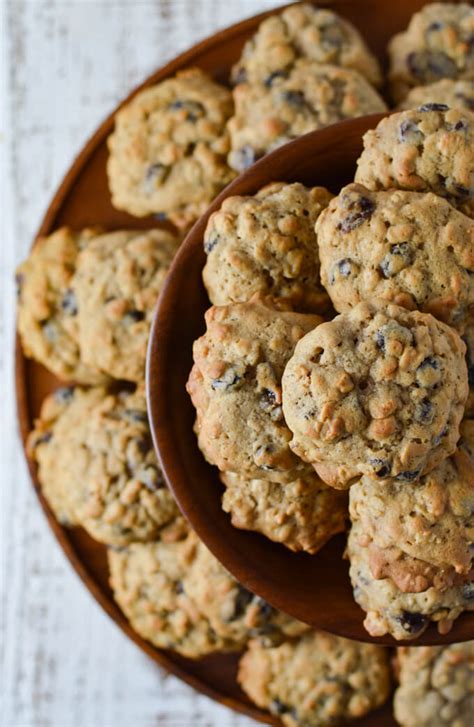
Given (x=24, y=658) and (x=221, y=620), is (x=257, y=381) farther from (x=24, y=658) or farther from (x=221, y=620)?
(x=24, y=658)

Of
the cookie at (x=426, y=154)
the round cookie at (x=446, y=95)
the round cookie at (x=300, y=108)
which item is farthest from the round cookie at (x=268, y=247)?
the round cookie at (x=446, y=95)

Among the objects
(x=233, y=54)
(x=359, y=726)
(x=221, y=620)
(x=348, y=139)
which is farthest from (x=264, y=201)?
(x=359, y=726)

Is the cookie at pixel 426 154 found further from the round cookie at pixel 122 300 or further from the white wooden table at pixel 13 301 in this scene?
the white wooden table at pixel 13 301

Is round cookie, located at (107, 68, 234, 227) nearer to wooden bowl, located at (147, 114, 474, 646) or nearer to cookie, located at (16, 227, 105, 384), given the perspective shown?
cookie, located at (16, 227, 105, 384)

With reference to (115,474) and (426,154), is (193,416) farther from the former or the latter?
(426,154)

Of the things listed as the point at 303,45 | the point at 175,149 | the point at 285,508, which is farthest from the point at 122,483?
the point at 303,45

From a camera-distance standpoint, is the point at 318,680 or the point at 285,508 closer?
the point at 285,508

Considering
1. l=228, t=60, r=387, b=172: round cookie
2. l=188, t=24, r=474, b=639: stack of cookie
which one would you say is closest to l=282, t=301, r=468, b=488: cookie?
l=188, t=24, r=474, b=639: stack of cookie
